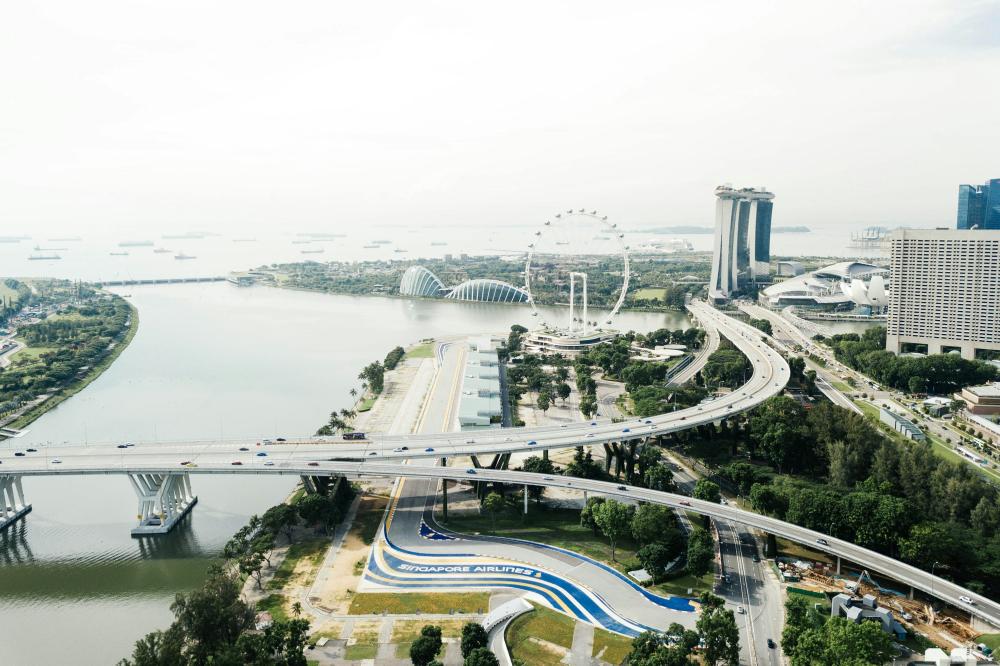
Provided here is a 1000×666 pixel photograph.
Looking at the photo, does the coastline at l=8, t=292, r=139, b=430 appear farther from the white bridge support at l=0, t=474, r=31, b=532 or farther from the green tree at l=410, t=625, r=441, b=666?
the green tree at l=410, t=625, r=441, b=666

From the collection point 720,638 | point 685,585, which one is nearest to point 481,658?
point 720,638

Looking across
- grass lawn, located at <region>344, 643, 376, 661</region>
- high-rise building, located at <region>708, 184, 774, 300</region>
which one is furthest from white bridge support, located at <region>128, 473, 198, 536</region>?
high-rise building, located at <region>708, 184, 774, 300</region>

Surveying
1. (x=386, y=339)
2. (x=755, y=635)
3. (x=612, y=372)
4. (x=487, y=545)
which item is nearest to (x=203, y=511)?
(x=487, y=545)

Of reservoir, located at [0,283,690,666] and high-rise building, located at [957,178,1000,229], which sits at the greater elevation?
high-rise building, located at [957,178,1000,229]

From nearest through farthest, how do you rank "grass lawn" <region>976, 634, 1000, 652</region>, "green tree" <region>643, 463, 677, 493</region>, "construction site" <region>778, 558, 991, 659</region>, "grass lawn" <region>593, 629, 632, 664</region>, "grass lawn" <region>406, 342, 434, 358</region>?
"grass lawn" <region>976, 634, 1000, 652</region> → "grass lawn" <region>593, 629, 632, 664</region> → "construction site" <region>778, 558, 991, 659</region> → "green tree" <region>643, 463, 677, 493</region> → "grass lawn" <region>406, 342, 434, 358</region>

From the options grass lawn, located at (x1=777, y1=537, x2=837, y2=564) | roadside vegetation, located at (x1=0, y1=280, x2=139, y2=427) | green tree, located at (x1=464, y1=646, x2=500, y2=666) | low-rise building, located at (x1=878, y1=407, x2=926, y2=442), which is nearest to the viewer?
green tree, located at (x1=464, y1=646, x2=500, y2=666)

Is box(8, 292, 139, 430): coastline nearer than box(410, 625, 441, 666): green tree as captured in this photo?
No

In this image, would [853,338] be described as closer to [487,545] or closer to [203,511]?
[487,545]
